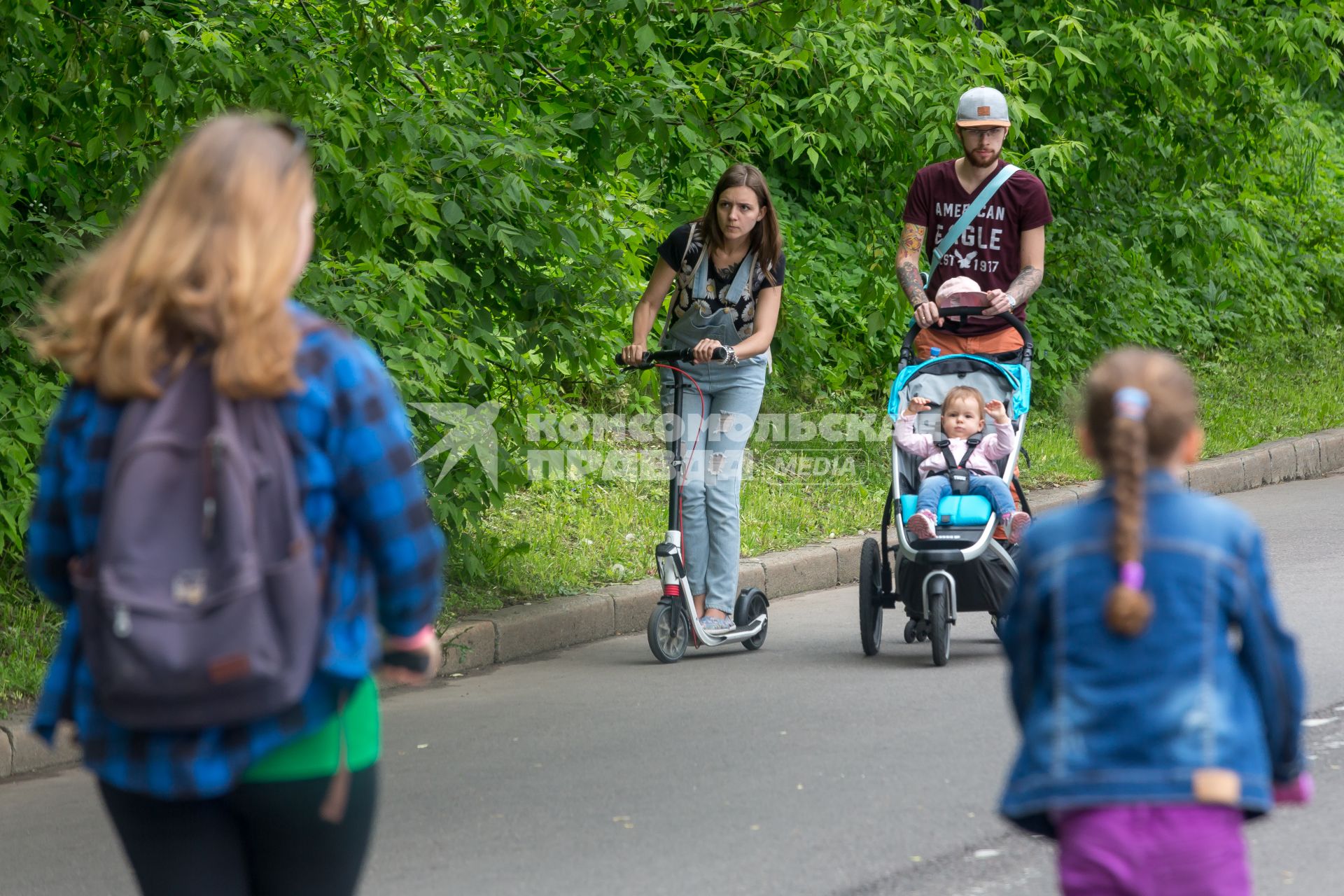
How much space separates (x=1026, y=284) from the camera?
24.4ft

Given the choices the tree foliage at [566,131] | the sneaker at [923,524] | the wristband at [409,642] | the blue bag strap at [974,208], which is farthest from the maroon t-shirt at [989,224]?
the wristband at [409,642]

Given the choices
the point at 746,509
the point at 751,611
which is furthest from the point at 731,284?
the point at 746,509

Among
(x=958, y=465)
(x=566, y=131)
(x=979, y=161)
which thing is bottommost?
(x=958, y=465)

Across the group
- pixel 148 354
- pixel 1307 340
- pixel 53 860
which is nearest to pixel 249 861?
pixel 148 354

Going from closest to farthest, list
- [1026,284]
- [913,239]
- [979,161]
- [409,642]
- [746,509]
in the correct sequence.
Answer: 1. [409,642]
2. [1026,284]
3. [979,161]
4. [913,239]
5. [746,509]

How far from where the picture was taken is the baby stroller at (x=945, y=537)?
684cm

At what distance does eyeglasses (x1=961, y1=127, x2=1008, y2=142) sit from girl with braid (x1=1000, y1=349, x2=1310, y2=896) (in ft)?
16.8

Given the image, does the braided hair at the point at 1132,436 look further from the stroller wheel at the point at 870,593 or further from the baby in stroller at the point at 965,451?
the stroller wheel at the point at 870,593

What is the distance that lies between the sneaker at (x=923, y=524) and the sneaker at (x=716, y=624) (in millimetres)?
940

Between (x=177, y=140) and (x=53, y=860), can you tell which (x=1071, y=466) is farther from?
(x=53, y=860)

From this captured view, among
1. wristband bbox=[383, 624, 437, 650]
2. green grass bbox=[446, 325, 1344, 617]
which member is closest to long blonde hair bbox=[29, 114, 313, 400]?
wristband bbox=[383, 624, 437, 650]

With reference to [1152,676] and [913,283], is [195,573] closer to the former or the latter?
[1152,676]

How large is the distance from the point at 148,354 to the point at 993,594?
5.06 m

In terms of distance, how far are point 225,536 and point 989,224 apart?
5.87m
